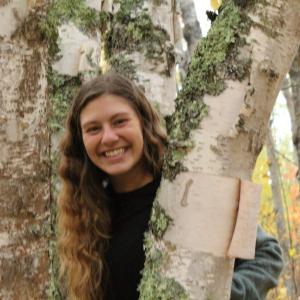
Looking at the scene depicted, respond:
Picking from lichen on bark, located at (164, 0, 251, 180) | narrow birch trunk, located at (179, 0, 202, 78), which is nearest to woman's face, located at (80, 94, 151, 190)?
lichen on bark, located at (164, 0, 251, 180)

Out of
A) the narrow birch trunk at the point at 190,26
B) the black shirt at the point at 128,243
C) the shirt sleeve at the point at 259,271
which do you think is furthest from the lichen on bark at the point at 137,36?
the narrow birch trunk at the point at 190,26

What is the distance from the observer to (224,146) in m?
1.57

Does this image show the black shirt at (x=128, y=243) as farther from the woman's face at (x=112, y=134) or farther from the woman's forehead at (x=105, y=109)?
the woman's forehead at (x=105, y=109)

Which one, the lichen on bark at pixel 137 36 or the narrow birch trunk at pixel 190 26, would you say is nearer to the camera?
the lichen on bark at pixel 137 36

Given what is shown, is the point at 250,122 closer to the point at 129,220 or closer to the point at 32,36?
the point at 32,36

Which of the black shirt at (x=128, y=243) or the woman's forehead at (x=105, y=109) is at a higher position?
the woman's forehead at (x=105, y=109)

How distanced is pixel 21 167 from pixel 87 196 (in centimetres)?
69

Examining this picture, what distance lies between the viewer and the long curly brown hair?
2326mm

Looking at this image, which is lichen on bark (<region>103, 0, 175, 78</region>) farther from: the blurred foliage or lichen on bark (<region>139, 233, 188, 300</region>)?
lichen on bark (<region>139, 233, 188, 300</region>)

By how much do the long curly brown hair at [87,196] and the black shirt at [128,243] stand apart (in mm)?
40

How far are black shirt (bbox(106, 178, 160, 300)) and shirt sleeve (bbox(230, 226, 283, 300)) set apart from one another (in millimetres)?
376

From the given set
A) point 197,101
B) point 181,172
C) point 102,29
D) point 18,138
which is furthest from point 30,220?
point 102,29

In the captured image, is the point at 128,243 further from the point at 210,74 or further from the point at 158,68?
the point at 158,68

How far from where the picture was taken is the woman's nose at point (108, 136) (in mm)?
2178
